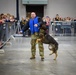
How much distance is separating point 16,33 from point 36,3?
228 inches

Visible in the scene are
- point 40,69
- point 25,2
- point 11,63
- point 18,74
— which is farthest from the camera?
point 25,2

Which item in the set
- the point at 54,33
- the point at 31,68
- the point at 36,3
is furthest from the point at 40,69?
the point at 36,3

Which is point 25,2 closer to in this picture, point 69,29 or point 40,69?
point 69,29

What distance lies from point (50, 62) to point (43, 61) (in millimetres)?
376

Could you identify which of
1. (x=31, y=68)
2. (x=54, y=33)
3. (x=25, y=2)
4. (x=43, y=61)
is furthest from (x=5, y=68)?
(x=25, y=2)

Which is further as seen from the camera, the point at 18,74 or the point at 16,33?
the point at 16,33

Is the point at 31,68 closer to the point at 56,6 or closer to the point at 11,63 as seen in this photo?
the point at 11,63

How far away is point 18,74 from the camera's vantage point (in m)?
9.05

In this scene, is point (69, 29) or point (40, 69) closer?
point (40, 69)

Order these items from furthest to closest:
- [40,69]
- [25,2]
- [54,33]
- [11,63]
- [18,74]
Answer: [25,2] < [54,33] < [11,63] < [40,69] < [18,74]

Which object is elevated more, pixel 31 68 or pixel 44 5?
pixel 44 5

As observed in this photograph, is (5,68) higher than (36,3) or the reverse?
the reverse

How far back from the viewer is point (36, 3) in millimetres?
32188

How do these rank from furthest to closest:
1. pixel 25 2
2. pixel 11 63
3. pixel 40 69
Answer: pixel 25 2
pixel 11 63
pixel 40 69
